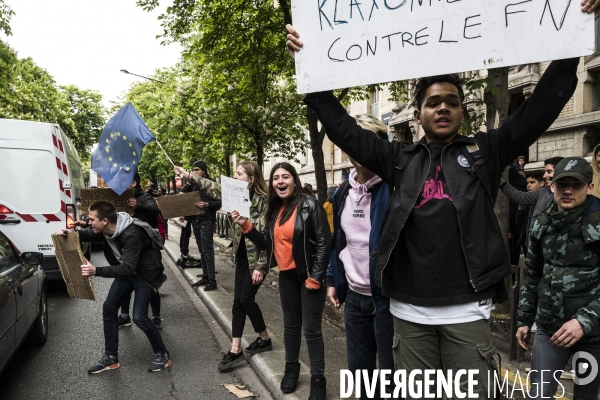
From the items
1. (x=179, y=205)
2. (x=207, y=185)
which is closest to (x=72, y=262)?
(x=207, y=185)

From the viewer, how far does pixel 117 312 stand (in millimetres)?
5215

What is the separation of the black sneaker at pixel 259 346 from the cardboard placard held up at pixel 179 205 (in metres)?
3.37

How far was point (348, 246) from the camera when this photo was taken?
335 centimetres

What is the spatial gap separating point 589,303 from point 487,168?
116 cm

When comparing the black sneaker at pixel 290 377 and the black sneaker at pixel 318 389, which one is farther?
the black sneaker at pixel 290 377

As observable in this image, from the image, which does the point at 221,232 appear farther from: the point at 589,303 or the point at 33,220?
the point at 589,303

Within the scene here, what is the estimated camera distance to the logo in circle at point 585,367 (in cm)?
278

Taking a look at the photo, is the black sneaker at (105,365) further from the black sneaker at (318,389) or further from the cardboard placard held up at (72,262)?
the black sneaker at (318,389)

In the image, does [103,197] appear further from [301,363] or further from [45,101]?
[45,101]

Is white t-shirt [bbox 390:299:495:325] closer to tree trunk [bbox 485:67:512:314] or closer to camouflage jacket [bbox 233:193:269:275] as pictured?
camouflage jacket [bbox 233:193:269:275]

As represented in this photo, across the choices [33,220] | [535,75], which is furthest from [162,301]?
[535,75]

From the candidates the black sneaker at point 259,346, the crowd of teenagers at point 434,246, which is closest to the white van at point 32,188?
the crowd of teenagers at point 434,246

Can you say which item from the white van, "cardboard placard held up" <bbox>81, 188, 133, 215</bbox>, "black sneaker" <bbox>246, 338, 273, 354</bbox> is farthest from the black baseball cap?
the white van

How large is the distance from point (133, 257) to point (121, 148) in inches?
108
